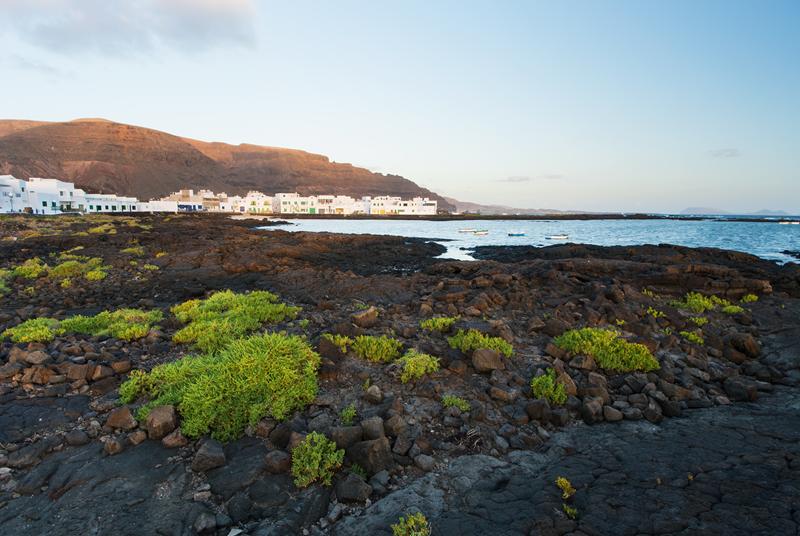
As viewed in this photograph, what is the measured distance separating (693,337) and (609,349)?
2.88 meters

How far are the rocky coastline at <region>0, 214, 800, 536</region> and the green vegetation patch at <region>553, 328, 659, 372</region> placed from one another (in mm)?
99

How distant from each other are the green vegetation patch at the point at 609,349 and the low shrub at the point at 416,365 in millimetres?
3103

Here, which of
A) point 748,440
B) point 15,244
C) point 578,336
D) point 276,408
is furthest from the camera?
point 15,244

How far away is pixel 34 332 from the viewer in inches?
364

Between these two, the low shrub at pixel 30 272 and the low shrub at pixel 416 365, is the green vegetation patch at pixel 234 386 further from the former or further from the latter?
the low shrub at pixel 30 272

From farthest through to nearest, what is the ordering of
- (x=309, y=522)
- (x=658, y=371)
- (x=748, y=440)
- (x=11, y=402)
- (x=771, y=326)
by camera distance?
(x=771, y=326), (x=658, y=371), (x=11, y=402), (x=748, y=440), (x=309, y=522)

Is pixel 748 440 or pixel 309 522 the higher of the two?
pixel 748 440

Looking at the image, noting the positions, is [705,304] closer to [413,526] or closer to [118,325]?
[413,526]

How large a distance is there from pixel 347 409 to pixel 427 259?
26.6 meters

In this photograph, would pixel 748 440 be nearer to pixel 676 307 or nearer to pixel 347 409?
pixel 347 409

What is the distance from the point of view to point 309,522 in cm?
433

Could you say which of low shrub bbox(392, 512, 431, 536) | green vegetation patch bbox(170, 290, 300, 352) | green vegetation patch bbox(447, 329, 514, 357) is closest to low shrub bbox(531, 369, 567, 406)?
green vegetation patch bbox(447, 329, 514, 357)

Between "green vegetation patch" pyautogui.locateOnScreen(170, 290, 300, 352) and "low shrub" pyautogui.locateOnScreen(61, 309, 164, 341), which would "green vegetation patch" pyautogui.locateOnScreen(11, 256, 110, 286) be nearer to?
"low shrub" pyautogui.locateOnScreen(61, 309, 164, 341)

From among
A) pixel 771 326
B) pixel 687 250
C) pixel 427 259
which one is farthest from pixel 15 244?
pixel 687 250
